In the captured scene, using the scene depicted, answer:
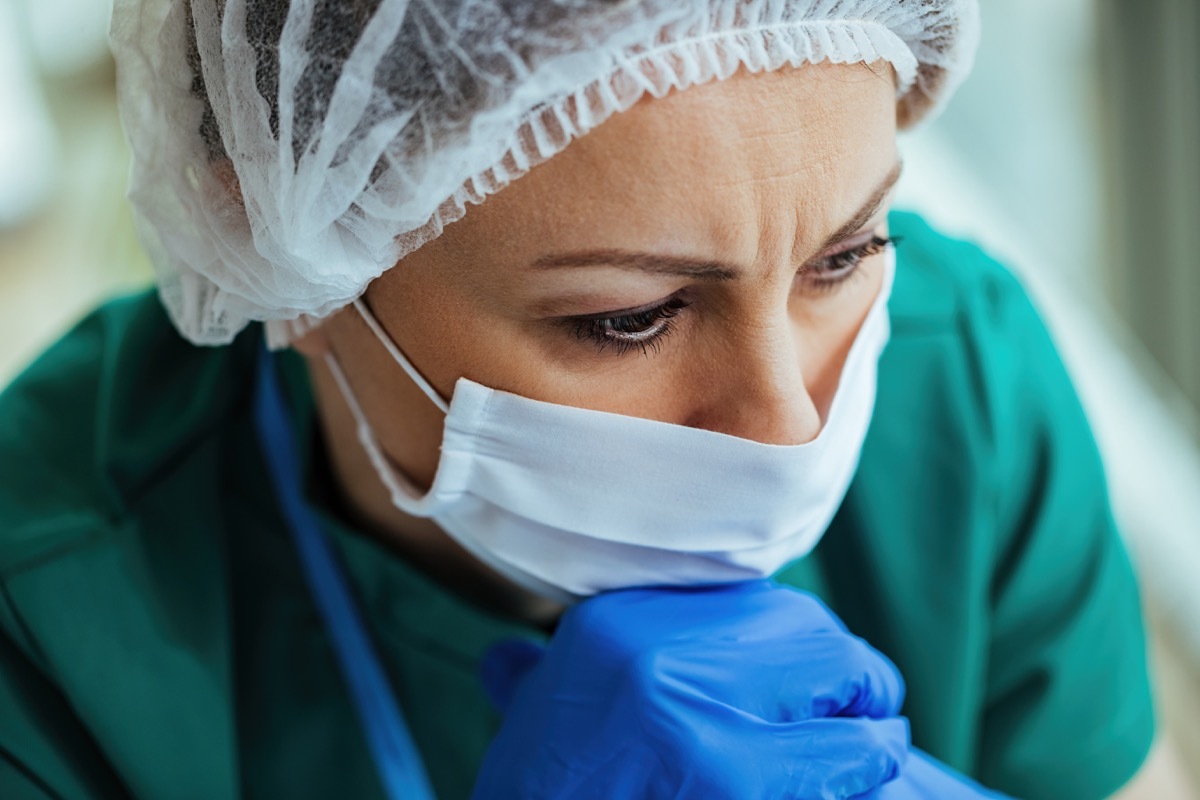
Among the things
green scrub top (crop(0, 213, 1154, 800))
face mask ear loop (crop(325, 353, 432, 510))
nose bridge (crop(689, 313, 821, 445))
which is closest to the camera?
nose bridge (crop(689, 313, 821, 445))

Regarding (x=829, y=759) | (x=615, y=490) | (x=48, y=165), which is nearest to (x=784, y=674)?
(x=829, y=759)

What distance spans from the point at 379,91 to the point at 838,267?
372mm

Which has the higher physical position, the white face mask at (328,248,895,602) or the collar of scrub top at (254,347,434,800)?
the white face mask at (328,248,895,602)

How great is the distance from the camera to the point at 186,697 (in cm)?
103

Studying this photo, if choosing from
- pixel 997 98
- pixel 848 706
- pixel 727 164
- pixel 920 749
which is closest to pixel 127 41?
pixel 727 164

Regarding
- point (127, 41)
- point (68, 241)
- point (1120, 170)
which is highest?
point (127, 41)

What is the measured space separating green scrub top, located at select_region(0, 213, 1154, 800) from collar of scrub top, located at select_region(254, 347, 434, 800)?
0.8 inches

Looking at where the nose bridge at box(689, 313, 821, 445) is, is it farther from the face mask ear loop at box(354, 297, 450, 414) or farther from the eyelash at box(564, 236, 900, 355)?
the face mask ear loop at box(354, 297, 450, 414)

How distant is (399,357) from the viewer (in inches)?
33.1

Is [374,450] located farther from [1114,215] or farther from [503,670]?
[1114,215]

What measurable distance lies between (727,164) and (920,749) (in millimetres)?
738

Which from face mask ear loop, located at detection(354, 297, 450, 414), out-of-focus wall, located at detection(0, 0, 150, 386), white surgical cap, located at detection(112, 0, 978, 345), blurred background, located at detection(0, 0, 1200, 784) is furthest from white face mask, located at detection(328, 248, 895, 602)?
out-of-focus wall, located at detection(0, 0, 150, 386)

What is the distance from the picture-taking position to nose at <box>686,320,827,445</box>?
0.80 m

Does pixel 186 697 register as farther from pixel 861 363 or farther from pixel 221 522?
pixel 861 363
